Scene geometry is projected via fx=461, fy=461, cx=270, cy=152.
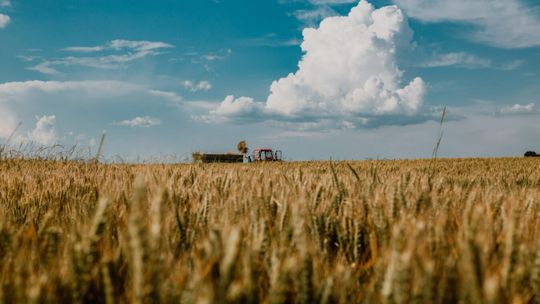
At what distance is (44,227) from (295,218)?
0.72m

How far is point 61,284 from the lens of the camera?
105cm

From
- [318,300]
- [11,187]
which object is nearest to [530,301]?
[318,300]

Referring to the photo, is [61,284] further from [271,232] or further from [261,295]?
[271,232]

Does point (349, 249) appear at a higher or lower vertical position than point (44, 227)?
lower

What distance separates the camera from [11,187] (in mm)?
3355

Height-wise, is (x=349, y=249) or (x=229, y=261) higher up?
(x=229, y=261)

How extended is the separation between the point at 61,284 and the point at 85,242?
0.17 metres

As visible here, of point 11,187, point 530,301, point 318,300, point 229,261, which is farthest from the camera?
point 11,187

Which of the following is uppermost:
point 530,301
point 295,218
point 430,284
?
point 295,218

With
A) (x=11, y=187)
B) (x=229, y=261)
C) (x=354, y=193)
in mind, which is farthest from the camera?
(x=11, y=187)

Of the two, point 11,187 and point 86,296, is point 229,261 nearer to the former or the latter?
point 86,296

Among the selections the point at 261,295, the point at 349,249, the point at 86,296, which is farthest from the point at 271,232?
the point at 86,296

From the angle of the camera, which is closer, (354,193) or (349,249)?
(349,249)

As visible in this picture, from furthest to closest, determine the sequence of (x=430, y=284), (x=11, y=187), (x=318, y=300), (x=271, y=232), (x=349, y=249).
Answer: (x=11, y=187), (x=349, y=249), (x=271, y=232), (x=318, y=300), (x=430, y=284)
